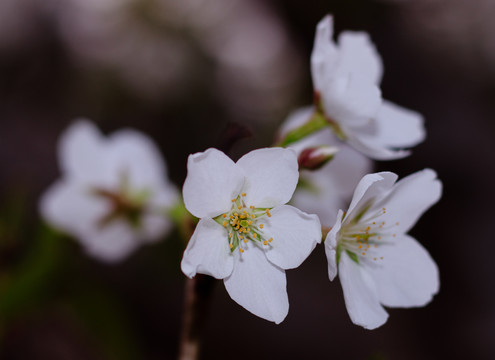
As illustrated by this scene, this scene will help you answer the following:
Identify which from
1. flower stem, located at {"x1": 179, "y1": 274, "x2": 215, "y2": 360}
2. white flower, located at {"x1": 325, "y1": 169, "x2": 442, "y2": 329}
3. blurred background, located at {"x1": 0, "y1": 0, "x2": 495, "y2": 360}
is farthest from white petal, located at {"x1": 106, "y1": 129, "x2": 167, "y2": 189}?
white flower, located at {"x1": 325, "y1": 169, "x2": 442, "y2": 329}

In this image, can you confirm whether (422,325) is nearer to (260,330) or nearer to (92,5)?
(260,330)

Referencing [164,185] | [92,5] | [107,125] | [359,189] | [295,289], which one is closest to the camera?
[359,189]

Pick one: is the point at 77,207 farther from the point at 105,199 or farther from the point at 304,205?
the point at 304,205

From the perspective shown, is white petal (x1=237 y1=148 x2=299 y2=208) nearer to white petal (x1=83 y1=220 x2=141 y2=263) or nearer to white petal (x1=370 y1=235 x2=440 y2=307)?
white petal (x1=370 y1=235 x2=440 y2=307)

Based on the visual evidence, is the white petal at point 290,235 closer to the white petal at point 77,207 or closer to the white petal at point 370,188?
the white petal at point 370,188

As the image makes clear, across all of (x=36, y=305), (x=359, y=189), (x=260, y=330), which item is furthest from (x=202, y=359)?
(x=359, y=189)

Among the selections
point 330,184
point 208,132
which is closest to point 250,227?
point 330,184
